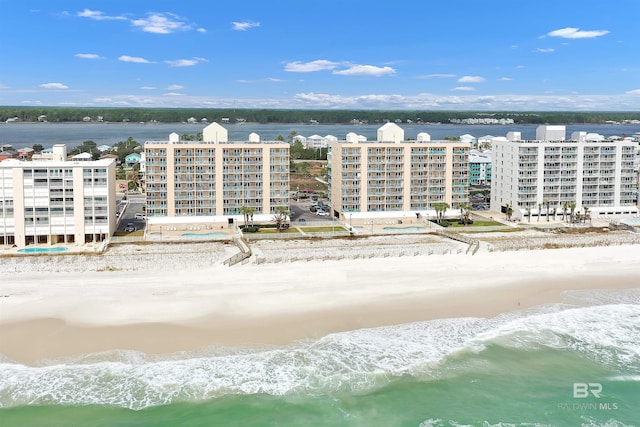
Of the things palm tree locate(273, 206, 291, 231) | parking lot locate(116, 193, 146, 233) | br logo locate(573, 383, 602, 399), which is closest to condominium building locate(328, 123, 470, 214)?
palm tree locate(273, 206, 291, 231)

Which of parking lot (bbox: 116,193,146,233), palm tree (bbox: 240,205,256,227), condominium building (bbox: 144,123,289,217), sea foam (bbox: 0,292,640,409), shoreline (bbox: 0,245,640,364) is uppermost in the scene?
condominium building (bbox: 144,123,289,217)

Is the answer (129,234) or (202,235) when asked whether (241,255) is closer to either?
(202,235)

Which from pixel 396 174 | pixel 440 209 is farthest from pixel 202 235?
pixel 440 209

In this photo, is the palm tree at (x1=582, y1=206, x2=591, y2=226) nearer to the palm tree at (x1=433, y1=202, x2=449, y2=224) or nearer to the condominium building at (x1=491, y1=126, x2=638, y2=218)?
the condominium building at (x1=491, y1=126, x2=638, y2=218)

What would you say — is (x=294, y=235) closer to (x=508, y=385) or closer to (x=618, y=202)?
(x=508, y=385)

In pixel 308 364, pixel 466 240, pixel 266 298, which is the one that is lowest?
pixel 308 364

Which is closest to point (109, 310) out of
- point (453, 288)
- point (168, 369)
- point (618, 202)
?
point (168, 369)

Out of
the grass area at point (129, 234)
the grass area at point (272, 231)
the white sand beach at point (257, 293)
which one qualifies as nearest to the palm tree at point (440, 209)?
the white sand beach at point (257, 293)
